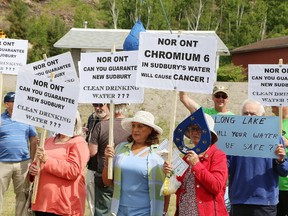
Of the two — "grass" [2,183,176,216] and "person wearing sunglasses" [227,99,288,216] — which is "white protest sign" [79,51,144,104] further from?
"grass" [2,183,176,216]

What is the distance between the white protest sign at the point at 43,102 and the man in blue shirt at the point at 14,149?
81.6 inches

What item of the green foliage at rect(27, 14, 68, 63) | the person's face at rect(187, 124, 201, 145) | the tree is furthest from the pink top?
the tree

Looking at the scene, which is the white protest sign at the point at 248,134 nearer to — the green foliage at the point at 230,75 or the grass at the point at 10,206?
the grass at the point at 10,206

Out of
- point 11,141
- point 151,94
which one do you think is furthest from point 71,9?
point 11,141

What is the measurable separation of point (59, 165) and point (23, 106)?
0.68 meters

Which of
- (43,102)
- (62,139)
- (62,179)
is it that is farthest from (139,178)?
(43,102)

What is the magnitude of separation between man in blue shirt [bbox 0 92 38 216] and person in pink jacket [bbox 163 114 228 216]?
3255 millimetres

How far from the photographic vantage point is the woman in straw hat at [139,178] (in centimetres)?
504

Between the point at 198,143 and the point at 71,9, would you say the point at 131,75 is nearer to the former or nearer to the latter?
the point at 198,143

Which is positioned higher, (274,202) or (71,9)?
(71,9)

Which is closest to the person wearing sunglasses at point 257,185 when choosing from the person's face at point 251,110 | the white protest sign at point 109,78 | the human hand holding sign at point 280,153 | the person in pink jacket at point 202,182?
the human hand holding sign at point 280,153

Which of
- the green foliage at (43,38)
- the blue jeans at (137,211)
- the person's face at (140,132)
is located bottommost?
the blue jeans at (137,211)

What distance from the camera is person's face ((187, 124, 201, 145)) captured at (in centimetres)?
482

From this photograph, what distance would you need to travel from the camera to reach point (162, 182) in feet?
16.6
